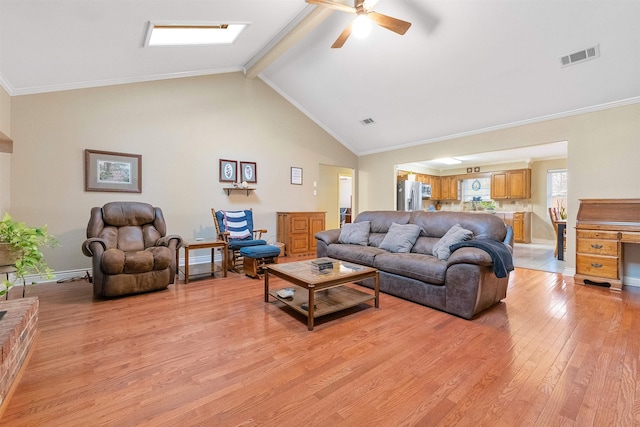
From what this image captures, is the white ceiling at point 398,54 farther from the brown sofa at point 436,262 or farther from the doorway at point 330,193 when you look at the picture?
the doorway at point 330,193

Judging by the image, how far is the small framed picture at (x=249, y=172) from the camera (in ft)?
17.3

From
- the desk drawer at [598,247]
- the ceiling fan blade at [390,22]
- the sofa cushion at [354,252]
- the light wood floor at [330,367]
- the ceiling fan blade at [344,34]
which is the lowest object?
the light wood floor at [330,367]

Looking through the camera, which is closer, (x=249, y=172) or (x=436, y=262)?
(x=436, y=262)

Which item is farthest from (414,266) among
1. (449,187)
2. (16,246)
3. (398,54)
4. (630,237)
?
(449,187)

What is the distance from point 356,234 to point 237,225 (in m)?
1.97

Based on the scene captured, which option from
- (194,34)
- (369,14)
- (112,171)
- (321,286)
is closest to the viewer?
(321,286)

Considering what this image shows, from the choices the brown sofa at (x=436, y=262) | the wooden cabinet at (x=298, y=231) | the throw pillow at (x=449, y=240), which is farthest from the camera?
the wooden cabinet at (x=298, y=231)

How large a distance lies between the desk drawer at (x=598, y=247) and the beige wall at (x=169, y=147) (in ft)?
14.7

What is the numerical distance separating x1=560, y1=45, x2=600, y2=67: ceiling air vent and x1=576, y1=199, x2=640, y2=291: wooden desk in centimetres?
172

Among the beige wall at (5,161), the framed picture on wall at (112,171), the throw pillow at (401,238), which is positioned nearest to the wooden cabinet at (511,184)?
the throw pillow at (401,238)

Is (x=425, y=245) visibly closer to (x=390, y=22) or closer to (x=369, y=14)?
(x=390, y=22)

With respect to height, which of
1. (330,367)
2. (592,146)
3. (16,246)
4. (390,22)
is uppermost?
(390,22)

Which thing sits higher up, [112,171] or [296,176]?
[296,176]

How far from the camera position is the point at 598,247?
3516 mm
